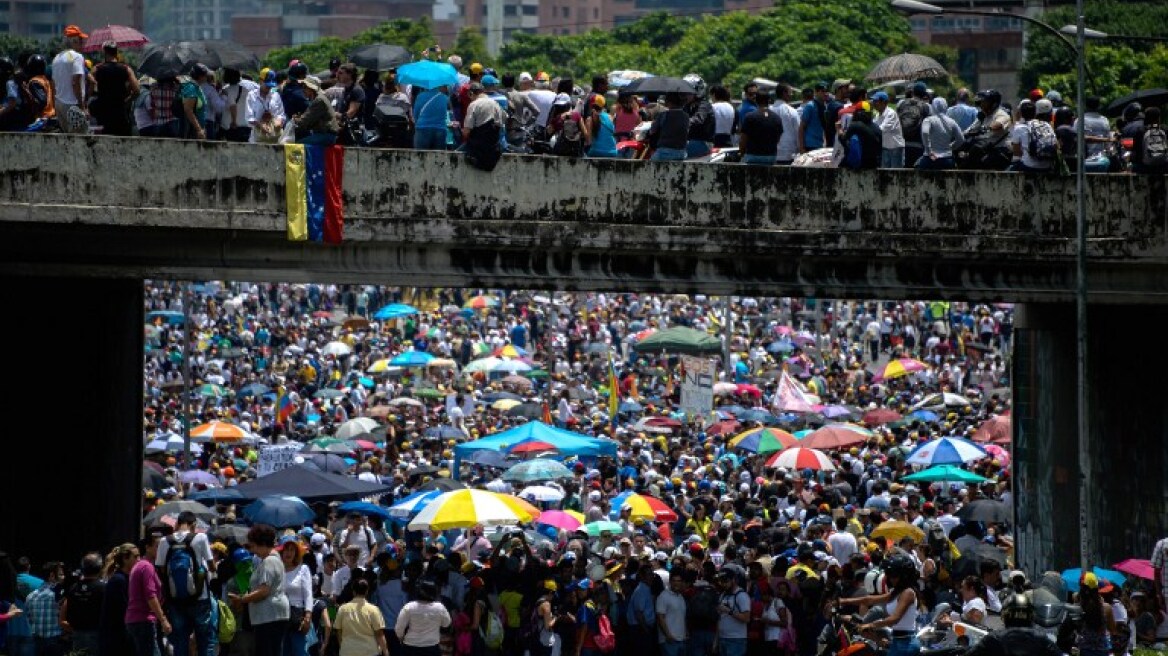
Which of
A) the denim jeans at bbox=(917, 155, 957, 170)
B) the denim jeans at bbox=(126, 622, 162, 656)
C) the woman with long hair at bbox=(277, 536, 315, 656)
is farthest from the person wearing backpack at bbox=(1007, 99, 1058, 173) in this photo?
the denim jeans at bbox=(126, 622, 162, 656)

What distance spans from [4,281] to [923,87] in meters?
10.2

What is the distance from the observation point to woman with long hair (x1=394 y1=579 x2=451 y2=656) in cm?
1917

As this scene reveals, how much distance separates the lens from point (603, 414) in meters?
46.1

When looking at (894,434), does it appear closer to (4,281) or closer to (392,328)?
(4,281)

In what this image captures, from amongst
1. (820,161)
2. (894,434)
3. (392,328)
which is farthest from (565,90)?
(392,328)

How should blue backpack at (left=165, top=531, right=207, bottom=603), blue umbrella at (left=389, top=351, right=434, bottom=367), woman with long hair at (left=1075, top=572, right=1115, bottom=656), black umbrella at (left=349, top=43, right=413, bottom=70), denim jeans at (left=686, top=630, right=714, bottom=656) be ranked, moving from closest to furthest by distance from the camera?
woman with long hair at (left=1075, top=572, right=1115, bottom=656) < blue backpack at (left=165, top=531, right=207, bottom=603) < denim jeans at (left=686, top=630, right=714, bottom=656) < black umbrella at (left=349, top=43, right=413, bottom=70) < blue umbrella at (left=389, top=351, right=434, bottom=367)

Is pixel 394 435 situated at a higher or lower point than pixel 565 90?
lower

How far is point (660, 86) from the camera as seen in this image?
943 inches

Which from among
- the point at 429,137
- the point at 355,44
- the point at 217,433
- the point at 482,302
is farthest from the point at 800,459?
the point at 355,44

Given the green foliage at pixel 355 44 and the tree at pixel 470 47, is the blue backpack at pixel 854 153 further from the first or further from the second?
the tree at pixel 470 47

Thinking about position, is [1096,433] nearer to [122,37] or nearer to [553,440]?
[553,440]

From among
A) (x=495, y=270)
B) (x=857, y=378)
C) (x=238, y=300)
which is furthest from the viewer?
(x=238, y=300)

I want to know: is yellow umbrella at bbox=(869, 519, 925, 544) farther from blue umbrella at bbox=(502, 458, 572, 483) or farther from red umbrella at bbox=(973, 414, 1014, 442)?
red umbrella at bbox=(973, 414, 1014, 442)

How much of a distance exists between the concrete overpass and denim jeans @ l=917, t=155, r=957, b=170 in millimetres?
601
